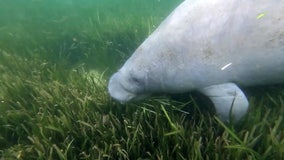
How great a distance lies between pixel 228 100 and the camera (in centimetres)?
459

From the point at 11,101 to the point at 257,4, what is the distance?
428cm

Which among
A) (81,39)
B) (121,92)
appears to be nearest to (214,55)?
(121,92)

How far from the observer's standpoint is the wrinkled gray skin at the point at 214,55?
15.0ft

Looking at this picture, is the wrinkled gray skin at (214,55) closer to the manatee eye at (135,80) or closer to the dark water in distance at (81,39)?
the manatee eye at (135,80)

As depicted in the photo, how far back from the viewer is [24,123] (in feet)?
17.8

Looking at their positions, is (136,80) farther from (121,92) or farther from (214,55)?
(214,55)

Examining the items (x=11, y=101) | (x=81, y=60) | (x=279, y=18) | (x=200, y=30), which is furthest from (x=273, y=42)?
(x=81, y=60)

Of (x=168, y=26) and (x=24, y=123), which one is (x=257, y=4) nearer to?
(x=168, y=26)

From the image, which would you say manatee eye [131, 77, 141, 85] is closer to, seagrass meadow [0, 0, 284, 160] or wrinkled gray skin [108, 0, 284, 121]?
wrinkled gray skin [108, 0, 284, 121]

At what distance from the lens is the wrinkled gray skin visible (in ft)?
15.0

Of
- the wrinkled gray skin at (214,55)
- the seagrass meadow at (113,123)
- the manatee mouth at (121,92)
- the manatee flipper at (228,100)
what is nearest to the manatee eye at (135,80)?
the wrinkled gray skin at (214,55)

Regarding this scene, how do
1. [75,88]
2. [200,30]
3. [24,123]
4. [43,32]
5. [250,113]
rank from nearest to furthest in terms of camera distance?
[250,113] < [200,30] < [24,123] < [75,88] < [43,32]

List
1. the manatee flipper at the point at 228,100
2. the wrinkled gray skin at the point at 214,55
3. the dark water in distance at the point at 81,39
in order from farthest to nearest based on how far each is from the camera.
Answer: the dark water in distance at the point at 81,39 → the wrinkled gray skin at the point at 214,55 → the manatee flipper at the point at 228,100

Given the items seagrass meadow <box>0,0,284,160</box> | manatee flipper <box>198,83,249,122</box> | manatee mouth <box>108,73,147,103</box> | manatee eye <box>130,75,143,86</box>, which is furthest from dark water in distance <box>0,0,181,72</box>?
manatee flipper <box>198,83,249,122</box>
